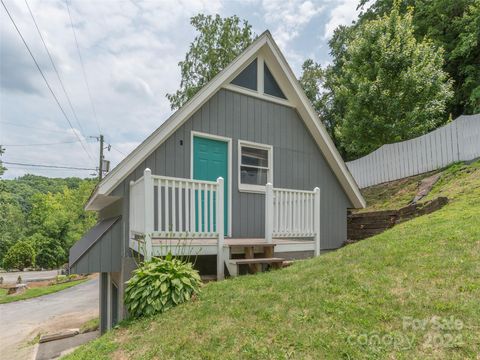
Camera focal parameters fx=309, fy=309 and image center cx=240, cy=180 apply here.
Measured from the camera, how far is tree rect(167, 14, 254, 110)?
62.4 feet

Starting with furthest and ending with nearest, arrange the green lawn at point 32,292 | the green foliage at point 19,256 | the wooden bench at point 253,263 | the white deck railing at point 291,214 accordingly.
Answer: the green foliage at point 19,256, the green lawn at point 32,292, the white deck railing at point 291,214, the wooden bench at point 253,263

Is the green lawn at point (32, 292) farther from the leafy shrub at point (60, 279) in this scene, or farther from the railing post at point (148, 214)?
the railing post at point (148, 214)

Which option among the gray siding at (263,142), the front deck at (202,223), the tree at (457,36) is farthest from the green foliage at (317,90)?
the front deck at (202,223)

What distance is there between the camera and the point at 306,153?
821cm

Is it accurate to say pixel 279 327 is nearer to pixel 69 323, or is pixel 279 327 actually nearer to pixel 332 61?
pixel 69 323

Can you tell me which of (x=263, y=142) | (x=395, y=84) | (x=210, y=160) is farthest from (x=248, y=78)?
(x=395, y=84)

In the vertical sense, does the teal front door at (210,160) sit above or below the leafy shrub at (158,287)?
above

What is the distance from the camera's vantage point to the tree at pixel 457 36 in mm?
13214

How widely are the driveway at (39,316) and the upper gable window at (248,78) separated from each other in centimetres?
934

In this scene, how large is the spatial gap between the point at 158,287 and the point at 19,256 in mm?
32952

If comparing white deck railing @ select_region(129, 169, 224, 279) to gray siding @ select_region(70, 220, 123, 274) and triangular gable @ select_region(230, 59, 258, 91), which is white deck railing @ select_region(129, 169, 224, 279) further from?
triangular gable @ select_region(230, 59, 258, 91)

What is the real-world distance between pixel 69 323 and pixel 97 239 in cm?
897

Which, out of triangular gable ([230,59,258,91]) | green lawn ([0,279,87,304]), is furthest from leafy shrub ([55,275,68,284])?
triangular gable ([230,59,258,91])

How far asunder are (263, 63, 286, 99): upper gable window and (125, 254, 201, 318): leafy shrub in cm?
498
